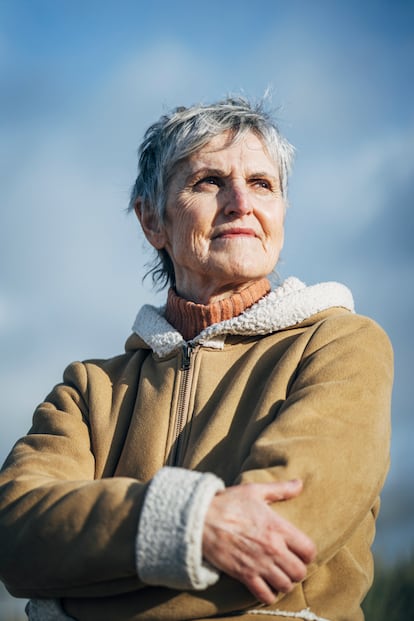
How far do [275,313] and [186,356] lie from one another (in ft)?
1.23

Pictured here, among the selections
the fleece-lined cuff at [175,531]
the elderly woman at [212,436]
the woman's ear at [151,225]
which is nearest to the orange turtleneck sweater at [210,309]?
the elderly woman at [212,436]

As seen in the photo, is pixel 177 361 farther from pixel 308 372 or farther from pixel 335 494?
pixel 335 494

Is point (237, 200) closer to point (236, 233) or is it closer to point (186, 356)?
point (236, 233)

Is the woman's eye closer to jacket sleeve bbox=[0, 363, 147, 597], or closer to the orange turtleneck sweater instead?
the orange turtleneck sweater

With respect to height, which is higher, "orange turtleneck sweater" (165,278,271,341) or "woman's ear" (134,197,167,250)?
"woman's ear" (134,197,167,250)

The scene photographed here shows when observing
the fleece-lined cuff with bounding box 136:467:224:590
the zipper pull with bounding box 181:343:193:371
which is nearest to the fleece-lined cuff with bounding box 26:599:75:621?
the fleece-lined cuff with bounding box 136:467:224:590

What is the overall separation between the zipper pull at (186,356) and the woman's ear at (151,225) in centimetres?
70

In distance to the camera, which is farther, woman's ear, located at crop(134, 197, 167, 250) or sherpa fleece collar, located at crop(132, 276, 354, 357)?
woman's ear, located at crop(134, 197, 167, 250)

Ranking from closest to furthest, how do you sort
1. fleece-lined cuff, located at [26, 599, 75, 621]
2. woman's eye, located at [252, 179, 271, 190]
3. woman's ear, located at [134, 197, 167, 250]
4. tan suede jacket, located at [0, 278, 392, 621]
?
tan suede jacket, located at [0, 278, 392, 621], fleece-lined cuff, located at [26, 599, 75, 621], woman's eye, located at [252, 179, 271, 190], woman's ear, located at [134, 197, 167, 250]

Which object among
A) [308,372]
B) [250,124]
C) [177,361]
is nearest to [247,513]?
[308,372]

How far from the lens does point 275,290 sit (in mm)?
3549

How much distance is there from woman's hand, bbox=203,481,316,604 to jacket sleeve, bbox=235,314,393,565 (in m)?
0.08

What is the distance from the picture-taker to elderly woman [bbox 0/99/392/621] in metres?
2.52

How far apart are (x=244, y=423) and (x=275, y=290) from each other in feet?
2.11
